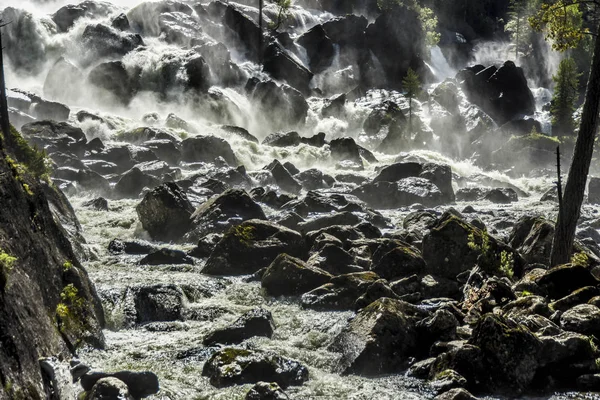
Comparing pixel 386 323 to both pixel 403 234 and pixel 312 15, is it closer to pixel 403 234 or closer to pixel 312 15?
pixel 403 234

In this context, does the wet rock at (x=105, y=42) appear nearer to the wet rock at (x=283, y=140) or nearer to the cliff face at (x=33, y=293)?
the wet rock at (x=283, y=140)

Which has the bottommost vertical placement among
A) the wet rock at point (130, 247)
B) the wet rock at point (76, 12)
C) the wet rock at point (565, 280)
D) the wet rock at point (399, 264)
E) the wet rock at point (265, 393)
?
the wet rock at point (130, 247)

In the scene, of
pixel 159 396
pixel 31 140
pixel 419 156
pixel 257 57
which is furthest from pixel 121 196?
pixel 257 57

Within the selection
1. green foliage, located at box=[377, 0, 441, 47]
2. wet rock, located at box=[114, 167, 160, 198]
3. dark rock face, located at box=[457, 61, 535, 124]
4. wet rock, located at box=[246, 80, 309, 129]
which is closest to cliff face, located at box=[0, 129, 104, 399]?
wet rock, located at box=[114, 167, 160, 198]

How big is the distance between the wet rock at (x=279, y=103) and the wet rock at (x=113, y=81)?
1351cm

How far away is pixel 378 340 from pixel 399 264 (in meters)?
6.68

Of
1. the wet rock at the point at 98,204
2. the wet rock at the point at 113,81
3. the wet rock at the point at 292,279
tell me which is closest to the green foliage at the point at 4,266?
the wet rock at the point at 292,279

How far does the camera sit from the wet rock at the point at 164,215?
26.3 meters

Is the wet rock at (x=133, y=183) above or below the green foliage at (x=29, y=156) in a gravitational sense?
below

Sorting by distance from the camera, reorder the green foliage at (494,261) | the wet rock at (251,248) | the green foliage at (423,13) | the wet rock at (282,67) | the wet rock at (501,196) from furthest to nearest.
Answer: the green foliage at (423,13)
the wet rock at (282,67)
the wet rock at (501,196)
the wet rock at (251,248)
the green foliage at (494,261)

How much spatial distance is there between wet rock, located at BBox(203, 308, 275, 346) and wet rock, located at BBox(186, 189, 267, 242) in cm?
1131

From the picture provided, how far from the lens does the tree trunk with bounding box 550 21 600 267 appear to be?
1488 cm

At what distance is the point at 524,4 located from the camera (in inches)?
4390

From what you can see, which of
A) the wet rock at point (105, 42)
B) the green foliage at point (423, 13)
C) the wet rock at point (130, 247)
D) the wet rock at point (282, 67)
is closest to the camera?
the wet rock at point (130, 247)
